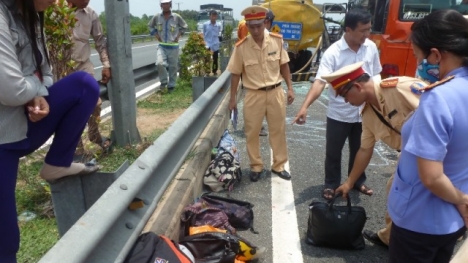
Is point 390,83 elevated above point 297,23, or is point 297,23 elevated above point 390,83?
point 297,23

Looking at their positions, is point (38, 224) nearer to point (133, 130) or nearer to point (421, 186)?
point (133, 130)

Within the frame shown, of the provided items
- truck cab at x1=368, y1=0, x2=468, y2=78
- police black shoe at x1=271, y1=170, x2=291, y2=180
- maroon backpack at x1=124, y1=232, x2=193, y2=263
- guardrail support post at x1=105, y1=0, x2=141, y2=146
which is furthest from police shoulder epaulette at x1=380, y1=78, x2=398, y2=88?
truck cab at x1=368, y1=0, x2=468, y2=78

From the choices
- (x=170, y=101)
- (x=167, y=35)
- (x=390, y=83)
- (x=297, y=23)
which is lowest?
(x=170, y=101)

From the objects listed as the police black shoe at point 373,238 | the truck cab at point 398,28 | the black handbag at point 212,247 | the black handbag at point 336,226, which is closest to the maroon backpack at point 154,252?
the black handbag at point 212,247

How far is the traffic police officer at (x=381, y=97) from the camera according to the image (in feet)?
8.25

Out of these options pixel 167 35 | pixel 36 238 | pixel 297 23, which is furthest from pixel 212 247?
pixel 297 23

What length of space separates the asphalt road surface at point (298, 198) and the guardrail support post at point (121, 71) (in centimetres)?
135

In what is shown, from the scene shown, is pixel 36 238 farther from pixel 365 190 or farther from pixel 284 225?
pixel 365 190

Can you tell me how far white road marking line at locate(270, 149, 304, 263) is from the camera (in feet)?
10.0

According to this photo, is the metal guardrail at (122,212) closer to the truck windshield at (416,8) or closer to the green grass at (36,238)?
the green grass at (36,238)

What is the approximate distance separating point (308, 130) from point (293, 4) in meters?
7.38

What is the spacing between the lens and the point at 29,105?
1933 mm

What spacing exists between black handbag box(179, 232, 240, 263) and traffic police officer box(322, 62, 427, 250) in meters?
0.98

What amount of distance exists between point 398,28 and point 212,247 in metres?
5.72
